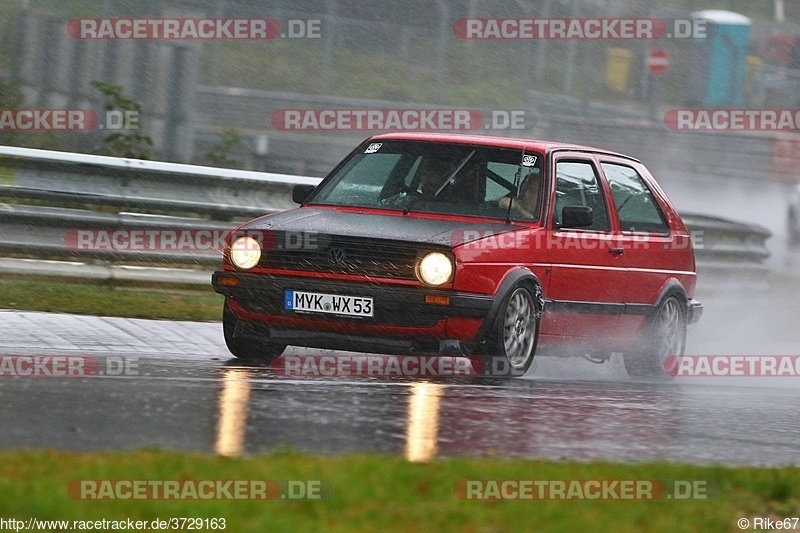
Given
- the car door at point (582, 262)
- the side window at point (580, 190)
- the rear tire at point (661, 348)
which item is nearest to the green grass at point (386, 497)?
the car door at point (582, 262)

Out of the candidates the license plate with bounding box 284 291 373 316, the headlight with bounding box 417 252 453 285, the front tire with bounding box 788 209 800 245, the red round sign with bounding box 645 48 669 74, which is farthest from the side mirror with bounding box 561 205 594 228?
the front tire with bounding box 788 209 800 245

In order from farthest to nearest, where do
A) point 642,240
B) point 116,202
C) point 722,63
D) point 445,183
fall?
1. point 722,63
2. point 116,202
3. point 642,240
4. point 445,183

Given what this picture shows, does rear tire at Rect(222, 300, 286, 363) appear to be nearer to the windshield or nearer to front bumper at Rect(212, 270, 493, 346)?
front bumper at Rect(212, 270, 493, 346)

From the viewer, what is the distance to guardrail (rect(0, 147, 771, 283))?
38.7 ft

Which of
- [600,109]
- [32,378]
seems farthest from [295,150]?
[32,378]

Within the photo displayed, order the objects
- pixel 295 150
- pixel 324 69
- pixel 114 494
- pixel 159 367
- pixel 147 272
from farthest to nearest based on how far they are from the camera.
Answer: pixel 295 150
pixel 324 69
pixel 147 272
pixel 159 367
pixel 114 494

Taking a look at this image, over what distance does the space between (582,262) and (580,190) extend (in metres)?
0.58

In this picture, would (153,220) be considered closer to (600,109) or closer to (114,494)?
(114,494)

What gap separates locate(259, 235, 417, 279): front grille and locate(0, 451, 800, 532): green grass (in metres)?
3.30

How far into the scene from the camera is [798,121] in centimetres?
3462

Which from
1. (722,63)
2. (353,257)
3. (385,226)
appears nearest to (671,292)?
(385,226)

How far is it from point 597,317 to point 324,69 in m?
12.3

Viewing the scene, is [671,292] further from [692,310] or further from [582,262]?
[582,262]

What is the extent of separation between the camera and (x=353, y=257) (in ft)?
29.3
